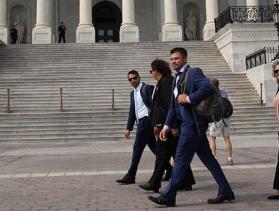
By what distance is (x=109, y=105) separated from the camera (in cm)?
2238

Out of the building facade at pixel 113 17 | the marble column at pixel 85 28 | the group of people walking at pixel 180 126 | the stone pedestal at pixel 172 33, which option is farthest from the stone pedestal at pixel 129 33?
the group of people walking at pixel 180 126

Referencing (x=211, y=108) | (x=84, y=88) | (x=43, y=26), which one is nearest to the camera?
(x=211, y=108)

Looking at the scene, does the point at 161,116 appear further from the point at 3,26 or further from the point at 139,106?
the point at 3,26

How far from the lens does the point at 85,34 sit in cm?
3597

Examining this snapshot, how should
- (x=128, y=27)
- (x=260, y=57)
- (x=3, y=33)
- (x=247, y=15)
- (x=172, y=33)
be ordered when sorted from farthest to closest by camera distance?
(x=3, y=33)
(x=172, y=33)
(x=128, y=27)
(x=247, y=15)
(x=260, y=57)

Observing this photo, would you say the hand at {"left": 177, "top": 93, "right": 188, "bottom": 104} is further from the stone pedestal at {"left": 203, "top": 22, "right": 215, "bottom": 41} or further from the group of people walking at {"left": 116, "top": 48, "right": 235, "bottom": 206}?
the stone pedestal at {"left": 203, "top": 22, "right": 215, "bottom": 41}

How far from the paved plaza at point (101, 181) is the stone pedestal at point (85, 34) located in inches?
863

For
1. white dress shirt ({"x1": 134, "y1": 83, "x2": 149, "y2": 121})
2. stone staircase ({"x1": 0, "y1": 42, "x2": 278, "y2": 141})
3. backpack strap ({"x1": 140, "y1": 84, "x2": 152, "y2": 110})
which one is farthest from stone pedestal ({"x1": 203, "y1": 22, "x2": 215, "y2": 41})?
backpack strap ({"x1": 140, "y1": 84, "x2": 152, "y2": 110})

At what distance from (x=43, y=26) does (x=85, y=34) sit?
3292 mm

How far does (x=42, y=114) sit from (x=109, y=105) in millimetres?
3340

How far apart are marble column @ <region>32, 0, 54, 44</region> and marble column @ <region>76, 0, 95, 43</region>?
90.4 inches

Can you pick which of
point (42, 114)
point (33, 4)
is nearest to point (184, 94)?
point (42, 114)

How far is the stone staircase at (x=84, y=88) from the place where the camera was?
1967cm

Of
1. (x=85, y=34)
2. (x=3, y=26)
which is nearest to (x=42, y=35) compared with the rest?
(x=85, y=34)
